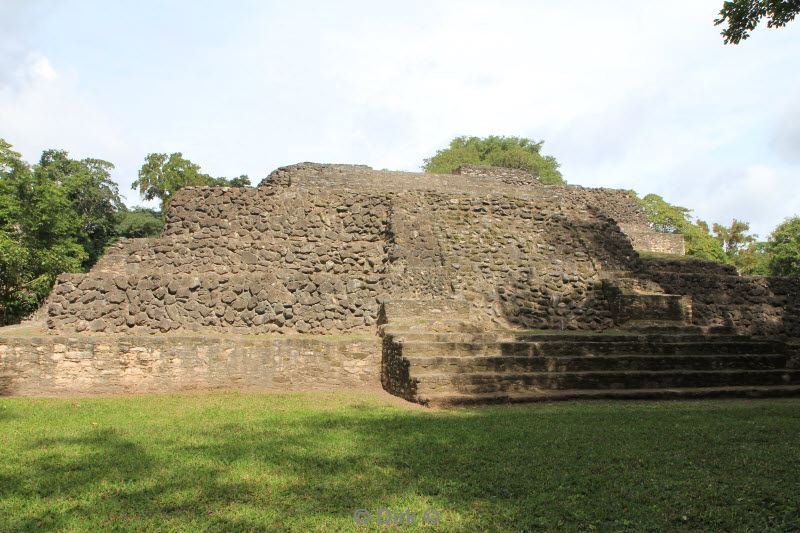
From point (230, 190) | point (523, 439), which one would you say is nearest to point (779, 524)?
point (523, 439)

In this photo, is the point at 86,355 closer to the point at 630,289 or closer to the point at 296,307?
the point at 296,307

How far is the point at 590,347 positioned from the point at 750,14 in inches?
205

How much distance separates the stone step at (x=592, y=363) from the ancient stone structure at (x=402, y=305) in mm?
24

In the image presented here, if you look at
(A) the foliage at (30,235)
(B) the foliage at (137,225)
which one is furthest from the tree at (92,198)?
(A) the foliage at (30,235)

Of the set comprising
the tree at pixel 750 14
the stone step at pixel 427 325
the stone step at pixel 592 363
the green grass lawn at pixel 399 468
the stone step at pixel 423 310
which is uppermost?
the tree at pixel 750 14

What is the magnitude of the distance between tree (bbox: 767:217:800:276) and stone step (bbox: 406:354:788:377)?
60.0ft

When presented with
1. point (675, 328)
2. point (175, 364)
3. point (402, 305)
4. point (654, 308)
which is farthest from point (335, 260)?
point (675, 328)

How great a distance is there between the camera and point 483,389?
8.49 m

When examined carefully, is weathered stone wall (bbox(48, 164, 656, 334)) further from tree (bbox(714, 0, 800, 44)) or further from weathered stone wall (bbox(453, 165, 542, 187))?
tree (bbox(714, 0, 800, 44))

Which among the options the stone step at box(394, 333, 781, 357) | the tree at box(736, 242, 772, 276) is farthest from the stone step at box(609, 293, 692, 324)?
the tree at box(736, 242, 772, 276)

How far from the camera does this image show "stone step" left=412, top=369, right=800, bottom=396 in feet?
27.7

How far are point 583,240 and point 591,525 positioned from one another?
1092 cm

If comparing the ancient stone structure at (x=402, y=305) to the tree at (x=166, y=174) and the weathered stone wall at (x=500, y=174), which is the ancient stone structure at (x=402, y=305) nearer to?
the weathered stone wall at (x=500, y=174)

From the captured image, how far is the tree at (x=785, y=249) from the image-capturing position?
1011 inches
